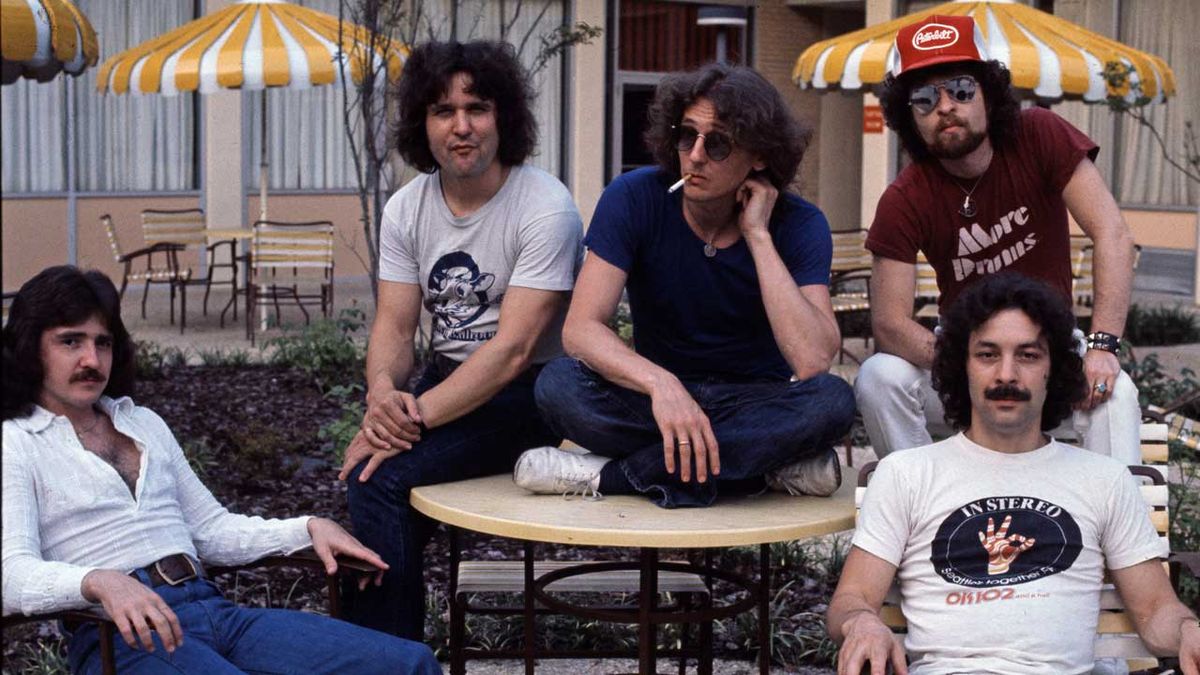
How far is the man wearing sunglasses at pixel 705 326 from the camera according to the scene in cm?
340

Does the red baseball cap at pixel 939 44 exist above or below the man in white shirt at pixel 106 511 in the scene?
above

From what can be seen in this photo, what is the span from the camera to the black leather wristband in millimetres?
3854

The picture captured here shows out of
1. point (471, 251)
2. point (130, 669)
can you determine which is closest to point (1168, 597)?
point (471, 251)

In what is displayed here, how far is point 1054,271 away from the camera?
4156mm

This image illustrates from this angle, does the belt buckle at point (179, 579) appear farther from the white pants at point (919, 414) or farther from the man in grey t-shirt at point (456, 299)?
the white pants at point (919, 414)

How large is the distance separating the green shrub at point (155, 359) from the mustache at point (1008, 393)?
7065mm

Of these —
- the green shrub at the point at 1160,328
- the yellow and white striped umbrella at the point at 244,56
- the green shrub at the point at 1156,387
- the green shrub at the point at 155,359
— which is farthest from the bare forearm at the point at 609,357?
the green shrub at the point at 1160,328

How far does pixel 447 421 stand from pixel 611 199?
657 mm

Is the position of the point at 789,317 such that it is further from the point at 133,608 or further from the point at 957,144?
the point at 133,608

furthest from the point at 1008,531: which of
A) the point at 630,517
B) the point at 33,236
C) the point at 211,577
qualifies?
the point at 33,236

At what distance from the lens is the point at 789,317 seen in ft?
11.4

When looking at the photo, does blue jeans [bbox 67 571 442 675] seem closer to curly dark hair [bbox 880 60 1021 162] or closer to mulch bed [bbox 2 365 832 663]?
mulch bed [bbox 2 365 832 663]

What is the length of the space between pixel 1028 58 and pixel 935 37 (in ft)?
22.6

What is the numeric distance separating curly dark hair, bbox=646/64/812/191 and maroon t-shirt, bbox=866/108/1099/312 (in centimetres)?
56
